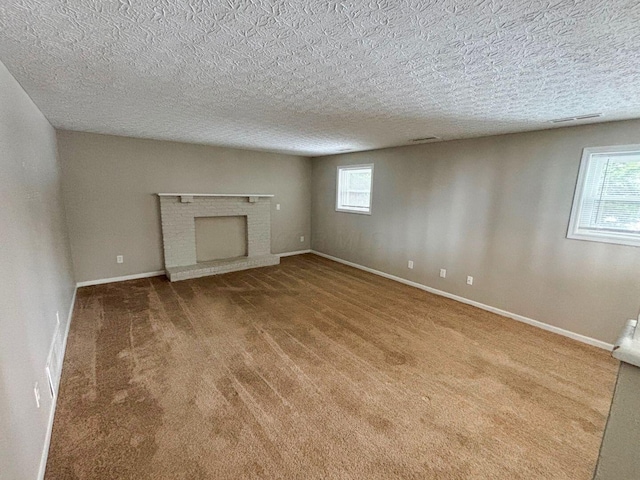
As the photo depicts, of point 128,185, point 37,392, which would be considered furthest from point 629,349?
point 128,185

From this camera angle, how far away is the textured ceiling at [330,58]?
43.0 inches

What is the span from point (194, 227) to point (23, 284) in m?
3.21

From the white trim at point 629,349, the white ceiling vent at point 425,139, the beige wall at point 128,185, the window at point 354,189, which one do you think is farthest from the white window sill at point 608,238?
the beige wall at point 128,185

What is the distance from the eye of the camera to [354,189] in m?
5.47

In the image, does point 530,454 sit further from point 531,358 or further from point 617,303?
point 617,303

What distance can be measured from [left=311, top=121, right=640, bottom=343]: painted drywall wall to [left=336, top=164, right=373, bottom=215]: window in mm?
256

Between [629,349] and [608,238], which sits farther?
[608,238]

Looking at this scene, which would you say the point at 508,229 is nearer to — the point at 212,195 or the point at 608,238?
the point at 608,238

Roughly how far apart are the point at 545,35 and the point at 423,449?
2.20 meters

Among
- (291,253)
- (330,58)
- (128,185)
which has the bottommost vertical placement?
(291,253)

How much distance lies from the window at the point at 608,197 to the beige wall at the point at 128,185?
4737mm

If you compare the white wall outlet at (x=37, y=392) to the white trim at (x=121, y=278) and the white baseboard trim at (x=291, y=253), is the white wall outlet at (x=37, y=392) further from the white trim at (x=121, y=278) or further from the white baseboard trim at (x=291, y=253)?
the white baseboard trim at (x=291, y=253)

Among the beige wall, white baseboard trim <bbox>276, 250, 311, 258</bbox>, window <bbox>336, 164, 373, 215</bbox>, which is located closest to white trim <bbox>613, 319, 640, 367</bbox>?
window <bbox>336, 164, 373, 215</bbox>

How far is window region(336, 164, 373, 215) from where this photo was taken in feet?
17.0
